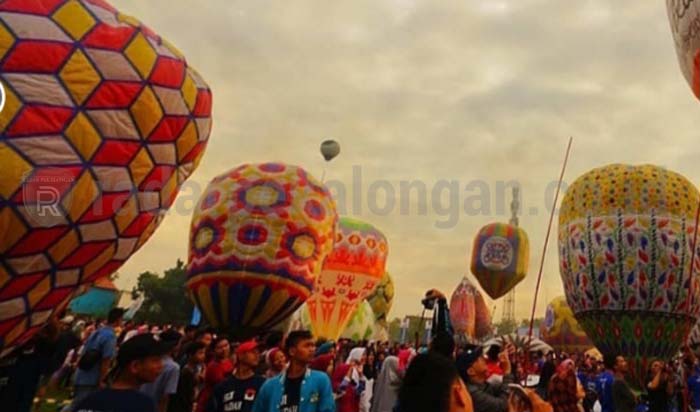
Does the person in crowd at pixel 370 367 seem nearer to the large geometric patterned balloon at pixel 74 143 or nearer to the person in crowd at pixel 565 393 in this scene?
the large geometric patterned balloon at pixel 74 143

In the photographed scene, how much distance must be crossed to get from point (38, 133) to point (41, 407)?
605 cm

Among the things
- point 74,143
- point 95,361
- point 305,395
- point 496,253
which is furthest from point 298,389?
point 496,253

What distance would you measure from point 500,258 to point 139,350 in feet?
136

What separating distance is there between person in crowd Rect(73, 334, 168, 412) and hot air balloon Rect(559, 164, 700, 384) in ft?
62.7

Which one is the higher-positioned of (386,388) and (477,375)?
(477,375)

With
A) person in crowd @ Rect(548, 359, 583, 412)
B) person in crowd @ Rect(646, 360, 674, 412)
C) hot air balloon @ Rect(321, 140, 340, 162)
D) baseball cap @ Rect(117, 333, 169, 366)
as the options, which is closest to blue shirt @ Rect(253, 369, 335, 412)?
baseball cap @ Rect(117, 333, 169, 366)

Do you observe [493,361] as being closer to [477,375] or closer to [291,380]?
[477,375]

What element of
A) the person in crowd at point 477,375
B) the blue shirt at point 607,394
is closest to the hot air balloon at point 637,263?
the blue shirt at point 607,394

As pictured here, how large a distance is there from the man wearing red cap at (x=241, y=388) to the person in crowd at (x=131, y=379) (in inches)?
76.9

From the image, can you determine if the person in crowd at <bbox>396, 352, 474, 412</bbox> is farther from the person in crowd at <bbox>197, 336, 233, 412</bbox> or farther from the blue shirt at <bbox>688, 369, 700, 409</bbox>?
the blue shirt at <bbox>688, 369, 700, 409</bbox>

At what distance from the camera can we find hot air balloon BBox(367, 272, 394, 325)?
130ft

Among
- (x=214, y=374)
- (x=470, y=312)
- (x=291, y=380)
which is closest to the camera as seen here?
(x=291, y=380)

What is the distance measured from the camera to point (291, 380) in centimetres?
473

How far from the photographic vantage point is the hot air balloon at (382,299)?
39500 mm
